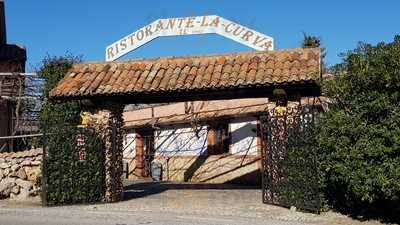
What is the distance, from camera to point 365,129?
1222 centimetres

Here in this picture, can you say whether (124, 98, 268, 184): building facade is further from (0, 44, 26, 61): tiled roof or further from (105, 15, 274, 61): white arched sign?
(105, 15, 274, 61): white arched sign

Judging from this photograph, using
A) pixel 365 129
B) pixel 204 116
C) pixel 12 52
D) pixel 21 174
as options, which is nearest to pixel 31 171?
pixel 21 174

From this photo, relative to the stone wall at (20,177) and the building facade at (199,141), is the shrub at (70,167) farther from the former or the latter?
the building facade at (199,141)

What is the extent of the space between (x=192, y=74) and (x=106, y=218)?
5142 millimetres

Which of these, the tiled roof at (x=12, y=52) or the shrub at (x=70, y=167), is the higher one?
the tiled roof at (x=12, y=52)

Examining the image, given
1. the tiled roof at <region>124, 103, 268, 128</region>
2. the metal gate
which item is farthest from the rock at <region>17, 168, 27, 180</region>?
the tiled roof at <region>124, 103, 268, 128</region>

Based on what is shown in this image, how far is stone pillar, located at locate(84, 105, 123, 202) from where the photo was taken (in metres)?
16.4

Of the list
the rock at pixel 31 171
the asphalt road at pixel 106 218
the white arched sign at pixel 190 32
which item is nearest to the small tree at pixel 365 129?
the asphalt road at pixel 106 218

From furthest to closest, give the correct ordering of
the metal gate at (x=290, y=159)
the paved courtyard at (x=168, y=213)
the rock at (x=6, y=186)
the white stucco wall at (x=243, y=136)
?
the white stucco wall at (x=243, y=136) < the rock at (x=6, y=186) < the metal gate at (x=290, y=159) < the paved courtyard at (x=168, y=213)

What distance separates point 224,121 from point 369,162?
1388 cm

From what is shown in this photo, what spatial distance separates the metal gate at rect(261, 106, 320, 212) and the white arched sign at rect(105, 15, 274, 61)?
2.47 m

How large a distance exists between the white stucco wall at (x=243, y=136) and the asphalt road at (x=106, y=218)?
11.2 metres

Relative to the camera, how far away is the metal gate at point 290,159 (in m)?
13.6

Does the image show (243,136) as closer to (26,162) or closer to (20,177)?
(26,162)
